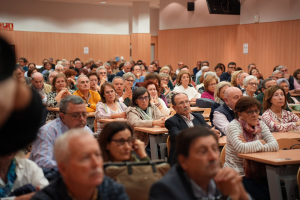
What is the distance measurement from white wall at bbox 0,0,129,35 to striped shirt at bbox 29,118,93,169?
16371 mm

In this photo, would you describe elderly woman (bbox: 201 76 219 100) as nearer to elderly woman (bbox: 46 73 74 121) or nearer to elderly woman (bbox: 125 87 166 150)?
elderly woman (bbox: 125 87 166 150)

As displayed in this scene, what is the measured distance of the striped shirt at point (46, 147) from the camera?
280cm

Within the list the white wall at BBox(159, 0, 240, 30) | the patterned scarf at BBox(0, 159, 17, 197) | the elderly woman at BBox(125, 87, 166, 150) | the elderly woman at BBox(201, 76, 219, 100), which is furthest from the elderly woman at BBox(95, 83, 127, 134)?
the white wall at BBox(159, 0, 240, 30)

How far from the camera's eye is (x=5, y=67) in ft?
1.49

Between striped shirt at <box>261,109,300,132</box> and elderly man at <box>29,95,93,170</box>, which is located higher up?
elderly man at <box>29,95,93,170</box>

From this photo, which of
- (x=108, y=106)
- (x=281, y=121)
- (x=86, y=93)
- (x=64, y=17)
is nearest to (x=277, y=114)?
(x=281, y=121)

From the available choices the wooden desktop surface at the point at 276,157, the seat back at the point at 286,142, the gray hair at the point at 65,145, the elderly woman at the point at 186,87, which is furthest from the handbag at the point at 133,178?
the elderly woman at the point at 186,87

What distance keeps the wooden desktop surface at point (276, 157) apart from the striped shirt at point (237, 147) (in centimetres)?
7

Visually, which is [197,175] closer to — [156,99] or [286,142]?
[286,142]

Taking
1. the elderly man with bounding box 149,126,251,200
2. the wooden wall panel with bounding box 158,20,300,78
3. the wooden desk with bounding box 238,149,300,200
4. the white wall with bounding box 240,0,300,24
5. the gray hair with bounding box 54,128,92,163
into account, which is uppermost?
the white wall with bounding box 240,0,300,24

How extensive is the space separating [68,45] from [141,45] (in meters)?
4.41

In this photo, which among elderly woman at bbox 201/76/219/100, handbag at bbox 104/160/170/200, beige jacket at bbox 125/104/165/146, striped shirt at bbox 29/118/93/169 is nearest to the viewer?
handbag at bbox 104/160/170/200

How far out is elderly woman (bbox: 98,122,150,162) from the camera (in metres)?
2.52

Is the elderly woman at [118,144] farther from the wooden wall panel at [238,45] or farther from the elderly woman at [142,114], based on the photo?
the wooden wall panel at [238,45]
